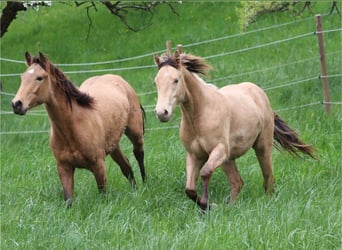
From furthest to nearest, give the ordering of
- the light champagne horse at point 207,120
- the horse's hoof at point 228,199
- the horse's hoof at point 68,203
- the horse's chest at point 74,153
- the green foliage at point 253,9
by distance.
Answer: the green foliage at point 253,9, the horse's hoof at point 228,199, the horse's chest at point 74,153, the horse's hoof at point 68,203, the light champagne horse at point 207,120

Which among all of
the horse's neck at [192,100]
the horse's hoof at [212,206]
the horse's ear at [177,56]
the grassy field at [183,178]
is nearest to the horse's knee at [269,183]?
the grassy field at [183,178]

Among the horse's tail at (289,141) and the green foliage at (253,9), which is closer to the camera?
the horse's tail at (289,141)

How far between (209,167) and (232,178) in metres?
0.91

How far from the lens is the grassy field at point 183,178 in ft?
20.2

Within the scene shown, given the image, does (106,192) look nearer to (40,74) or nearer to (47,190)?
(47,190)

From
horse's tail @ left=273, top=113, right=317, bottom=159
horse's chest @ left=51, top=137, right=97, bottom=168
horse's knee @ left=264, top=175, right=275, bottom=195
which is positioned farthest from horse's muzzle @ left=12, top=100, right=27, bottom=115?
horse's tail @ left=273, top=113, right=317, bottom=159

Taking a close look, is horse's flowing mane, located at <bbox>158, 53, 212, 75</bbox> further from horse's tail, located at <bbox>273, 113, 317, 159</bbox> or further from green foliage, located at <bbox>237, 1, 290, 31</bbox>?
green foliage, located at <bbox>237, 1, 290, 31</bbox>

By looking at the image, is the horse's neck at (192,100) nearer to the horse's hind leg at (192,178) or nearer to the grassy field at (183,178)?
the horse's hind leg at (192,178)

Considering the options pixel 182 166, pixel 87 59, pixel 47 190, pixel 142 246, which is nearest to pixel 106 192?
pixel 47 190

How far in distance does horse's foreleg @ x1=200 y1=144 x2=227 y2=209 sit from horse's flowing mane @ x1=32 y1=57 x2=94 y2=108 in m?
1.56

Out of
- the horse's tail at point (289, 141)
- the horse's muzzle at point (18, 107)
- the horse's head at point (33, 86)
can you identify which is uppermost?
the horse's head at point (33, 86)

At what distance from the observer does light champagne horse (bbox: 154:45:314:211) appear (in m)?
7.04

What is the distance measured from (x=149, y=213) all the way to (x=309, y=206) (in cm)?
148

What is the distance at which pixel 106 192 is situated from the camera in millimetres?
7754
